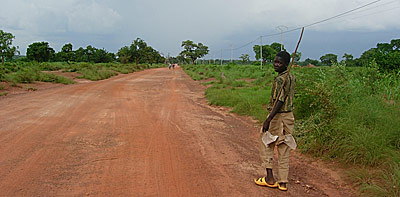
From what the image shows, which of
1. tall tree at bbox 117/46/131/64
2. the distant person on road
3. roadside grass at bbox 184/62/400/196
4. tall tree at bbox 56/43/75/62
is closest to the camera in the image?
the distant person on road

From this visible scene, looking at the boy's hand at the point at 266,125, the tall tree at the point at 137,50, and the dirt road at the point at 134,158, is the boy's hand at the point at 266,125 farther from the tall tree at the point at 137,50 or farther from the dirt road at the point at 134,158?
the tall tree at the point at 137,50

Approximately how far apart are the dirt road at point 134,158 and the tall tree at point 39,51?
57.0 meters

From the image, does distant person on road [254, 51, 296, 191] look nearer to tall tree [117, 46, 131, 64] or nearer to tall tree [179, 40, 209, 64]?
tall tree [117, 46, 131, 64]

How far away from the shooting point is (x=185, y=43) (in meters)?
99.9

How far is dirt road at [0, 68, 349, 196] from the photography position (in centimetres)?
370

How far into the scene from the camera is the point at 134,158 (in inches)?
185

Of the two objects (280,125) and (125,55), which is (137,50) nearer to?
(125,55)

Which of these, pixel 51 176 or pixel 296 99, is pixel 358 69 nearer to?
pixel 296 99

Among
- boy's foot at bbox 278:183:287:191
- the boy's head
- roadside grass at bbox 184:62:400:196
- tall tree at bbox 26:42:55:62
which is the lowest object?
boy's foot at bbox 278:183:287:191

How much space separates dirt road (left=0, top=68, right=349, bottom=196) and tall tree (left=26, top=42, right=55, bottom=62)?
5701 cm

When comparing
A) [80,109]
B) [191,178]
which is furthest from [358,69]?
[80,109]

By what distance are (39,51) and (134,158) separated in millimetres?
61977

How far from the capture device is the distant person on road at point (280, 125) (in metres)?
3.61

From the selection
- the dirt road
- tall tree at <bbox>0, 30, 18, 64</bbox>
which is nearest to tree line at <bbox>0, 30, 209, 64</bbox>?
tall tree at <bbox>0, 30, 18, 64</bbox>
